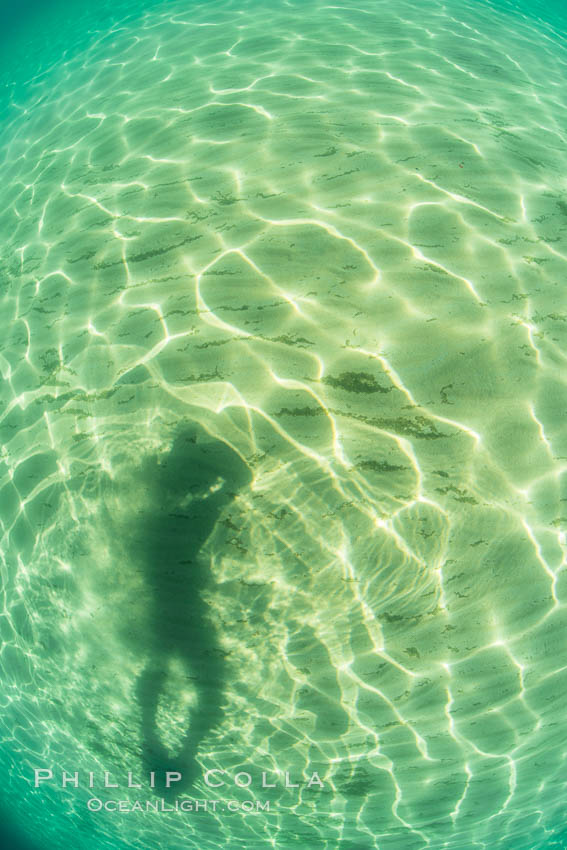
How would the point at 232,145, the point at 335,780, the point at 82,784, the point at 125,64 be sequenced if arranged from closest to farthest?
the point at 335,780 < the point at 232,145 < the point at 82,784 < the point at 125,64

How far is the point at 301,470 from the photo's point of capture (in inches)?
98.3

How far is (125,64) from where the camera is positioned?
5574mm

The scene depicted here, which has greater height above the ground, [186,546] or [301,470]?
[301,470]

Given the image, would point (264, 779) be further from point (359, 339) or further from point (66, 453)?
point (359, 339)

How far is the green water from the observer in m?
2.51

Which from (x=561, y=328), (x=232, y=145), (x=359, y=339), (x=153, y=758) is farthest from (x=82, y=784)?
(x=232, y=145)

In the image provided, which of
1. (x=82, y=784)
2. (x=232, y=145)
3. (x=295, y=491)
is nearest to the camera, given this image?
(x=295, y=491)

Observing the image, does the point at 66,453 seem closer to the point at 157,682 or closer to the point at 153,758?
the point at 157,682

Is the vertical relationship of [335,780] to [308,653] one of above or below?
below

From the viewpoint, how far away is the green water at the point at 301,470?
2.51 meters

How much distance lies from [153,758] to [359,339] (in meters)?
2.95

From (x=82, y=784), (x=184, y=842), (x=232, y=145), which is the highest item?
(x=232, y=145)

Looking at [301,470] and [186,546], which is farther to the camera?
[186,546]

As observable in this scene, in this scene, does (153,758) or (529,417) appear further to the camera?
(153,758)
